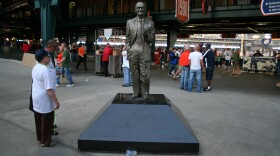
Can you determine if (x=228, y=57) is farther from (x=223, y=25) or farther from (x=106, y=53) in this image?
(x=106, y=53)

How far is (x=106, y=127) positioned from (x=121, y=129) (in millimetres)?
254

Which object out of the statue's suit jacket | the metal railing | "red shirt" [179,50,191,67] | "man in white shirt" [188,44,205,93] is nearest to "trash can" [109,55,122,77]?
"red shirt" [179,50,191,67]

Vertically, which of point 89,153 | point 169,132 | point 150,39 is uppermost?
point 150,39

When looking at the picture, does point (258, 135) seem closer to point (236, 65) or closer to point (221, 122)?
point (221, 122)

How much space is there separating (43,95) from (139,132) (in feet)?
5.40

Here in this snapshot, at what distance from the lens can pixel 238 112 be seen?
8.02 metres

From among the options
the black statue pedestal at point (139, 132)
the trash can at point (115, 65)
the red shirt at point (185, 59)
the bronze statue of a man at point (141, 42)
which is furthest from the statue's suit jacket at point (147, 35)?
the trash can at point (115, 65)

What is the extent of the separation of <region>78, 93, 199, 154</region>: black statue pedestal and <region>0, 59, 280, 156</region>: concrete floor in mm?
222

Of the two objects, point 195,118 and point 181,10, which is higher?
point 181,10

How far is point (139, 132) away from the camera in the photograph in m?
5.03

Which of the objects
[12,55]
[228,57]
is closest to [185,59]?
[228,57]

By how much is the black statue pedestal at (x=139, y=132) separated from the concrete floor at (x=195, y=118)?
222 mm

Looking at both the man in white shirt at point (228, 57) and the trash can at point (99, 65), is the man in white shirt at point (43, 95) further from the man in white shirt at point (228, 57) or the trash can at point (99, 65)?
the man in white shirt at point (228, 57)

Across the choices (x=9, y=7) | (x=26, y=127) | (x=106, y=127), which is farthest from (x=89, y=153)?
(x=9, y=7)
